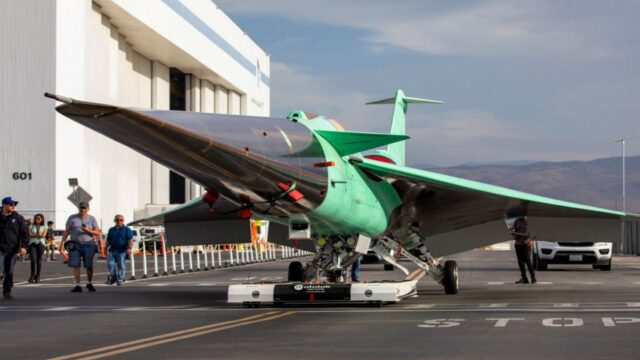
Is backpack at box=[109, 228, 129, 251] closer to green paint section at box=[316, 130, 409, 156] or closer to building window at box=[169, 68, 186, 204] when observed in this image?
green paint section at box=[316, 130, 409, 156]

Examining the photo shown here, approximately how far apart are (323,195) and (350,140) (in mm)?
1056

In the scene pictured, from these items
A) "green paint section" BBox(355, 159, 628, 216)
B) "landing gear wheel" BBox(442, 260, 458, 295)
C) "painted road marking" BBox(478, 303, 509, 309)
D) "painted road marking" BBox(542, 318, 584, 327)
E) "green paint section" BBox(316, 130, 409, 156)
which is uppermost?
"green paint section" BBox(316, 130, 409, 156)

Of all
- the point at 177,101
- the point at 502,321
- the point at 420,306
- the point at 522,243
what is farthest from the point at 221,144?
the point at 177,101

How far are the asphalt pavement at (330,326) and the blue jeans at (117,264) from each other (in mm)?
3440

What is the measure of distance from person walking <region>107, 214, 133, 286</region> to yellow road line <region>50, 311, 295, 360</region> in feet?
34.5

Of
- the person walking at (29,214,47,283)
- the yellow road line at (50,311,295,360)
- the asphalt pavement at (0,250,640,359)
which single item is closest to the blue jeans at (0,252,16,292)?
the asphalt pavement at (0,250,640,359)

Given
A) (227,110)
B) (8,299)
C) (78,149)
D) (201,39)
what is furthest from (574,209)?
(227,110)

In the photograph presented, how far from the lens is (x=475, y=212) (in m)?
22.5

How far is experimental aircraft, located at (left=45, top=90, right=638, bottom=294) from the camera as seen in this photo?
1426 centimetres

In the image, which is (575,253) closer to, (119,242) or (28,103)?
(119,242)

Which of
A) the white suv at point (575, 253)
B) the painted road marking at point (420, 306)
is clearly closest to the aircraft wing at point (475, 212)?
the painted road marking at point (420, 306)

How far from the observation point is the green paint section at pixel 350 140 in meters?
17.1

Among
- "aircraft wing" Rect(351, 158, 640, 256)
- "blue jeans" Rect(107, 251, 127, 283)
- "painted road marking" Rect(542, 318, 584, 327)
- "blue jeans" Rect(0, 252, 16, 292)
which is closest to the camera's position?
"painted road marking" Rect(542, 318, 584, 327)

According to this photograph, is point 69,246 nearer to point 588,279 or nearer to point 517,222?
point 517,222
